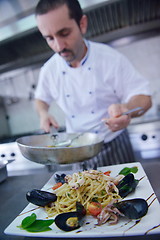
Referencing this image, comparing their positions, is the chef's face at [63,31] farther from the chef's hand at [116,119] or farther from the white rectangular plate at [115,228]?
the white rectangular plate at [115,228]

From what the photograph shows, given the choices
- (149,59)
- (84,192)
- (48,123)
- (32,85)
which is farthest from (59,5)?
(32,85)

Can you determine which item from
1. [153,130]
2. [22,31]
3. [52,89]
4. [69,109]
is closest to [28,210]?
[69,109]

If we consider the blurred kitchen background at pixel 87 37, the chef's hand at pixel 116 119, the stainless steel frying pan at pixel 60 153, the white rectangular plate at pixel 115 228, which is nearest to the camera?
the white rectangular plate at pixel 115 228

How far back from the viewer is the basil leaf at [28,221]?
549 mm

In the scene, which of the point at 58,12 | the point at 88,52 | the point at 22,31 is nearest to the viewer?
the point at 58,12

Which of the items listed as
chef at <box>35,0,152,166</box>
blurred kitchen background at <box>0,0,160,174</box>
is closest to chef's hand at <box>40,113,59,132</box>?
chef at <box>35,0,152,166</box>

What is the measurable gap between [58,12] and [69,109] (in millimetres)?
659

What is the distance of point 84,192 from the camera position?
2.40 ft

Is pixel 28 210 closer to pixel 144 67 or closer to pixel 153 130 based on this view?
pixel 153 130

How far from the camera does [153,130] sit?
6.70 ft

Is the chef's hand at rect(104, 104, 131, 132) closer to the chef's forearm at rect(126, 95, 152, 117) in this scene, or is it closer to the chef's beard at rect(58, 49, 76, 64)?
the chef's forearm at rect(126, 95, 152, 117)

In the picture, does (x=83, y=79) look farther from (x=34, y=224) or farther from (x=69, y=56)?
(x=34, y=224)

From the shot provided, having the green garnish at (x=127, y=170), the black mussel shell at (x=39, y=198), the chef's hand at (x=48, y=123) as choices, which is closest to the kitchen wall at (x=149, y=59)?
the chef's hand at (x=48, y=123)

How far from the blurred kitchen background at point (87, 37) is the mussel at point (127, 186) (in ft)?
4.33
